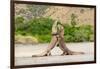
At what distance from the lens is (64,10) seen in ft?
7.14

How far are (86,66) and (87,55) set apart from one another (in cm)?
13

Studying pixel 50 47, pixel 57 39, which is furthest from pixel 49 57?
pixel 57 39

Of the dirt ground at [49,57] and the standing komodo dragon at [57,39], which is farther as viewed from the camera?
the standing komodo dragon at [57,39]

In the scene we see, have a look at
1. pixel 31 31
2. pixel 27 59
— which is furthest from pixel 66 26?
pixel 27 59

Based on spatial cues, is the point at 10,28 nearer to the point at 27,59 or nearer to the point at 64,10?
the point at 27,59

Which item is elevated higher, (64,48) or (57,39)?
(57,39)

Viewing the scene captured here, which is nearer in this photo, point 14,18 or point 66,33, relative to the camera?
point 14,18

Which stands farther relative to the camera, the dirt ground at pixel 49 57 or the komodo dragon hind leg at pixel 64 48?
the komodo dragon hind leg at pixel 64 48

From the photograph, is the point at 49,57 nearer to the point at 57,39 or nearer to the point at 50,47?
the point at 50,47

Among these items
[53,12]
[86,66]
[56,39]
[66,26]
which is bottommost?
[86,66]

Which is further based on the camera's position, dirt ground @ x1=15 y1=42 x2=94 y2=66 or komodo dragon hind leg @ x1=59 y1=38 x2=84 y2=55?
komodo dragon hind leg @ x1=59 y1=38 x2=84 y2=55

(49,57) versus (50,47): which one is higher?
(50,47)
